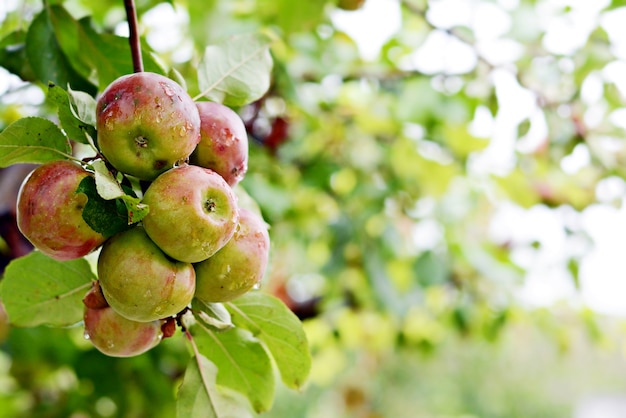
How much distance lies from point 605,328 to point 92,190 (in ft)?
7.28

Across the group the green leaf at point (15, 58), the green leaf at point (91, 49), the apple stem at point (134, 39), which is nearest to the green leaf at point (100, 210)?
the apple stem at point (134, 39)

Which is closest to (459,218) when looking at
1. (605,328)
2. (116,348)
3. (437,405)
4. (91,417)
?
(605,328)

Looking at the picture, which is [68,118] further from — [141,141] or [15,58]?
[15,58]

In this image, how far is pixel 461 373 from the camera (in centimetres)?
874

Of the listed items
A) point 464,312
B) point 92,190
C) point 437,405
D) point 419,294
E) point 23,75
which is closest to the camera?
point 92,190

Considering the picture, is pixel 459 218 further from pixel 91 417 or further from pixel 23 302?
pixel 23 302

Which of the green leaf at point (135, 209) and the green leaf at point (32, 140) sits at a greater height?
the green leaf at point (135, 209)

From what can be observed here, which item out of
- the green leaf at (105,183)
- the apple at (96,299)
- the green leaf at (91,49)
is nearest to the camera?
the green leaf at (105,183)

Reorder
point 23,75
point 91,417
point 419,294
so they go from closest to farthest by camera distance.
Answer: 1. point 23,75
2. point 91,417
3. point 419,294

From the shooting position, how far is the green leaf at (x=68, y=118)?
49cm

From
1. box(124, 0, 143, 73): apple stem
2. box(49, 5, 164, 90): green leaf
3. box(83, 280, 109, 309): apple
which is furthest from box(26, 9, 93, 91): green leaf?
box(83, 280, 109, 309): apple

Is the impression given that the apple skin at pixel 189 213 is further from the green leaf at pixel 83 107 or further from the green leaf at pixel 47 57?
the green leaf at pixel 47 57

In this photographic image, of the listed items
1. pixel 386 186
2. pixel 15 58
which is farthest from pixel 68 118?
pixel 386 186

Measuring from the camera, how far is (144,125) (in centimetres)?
47
